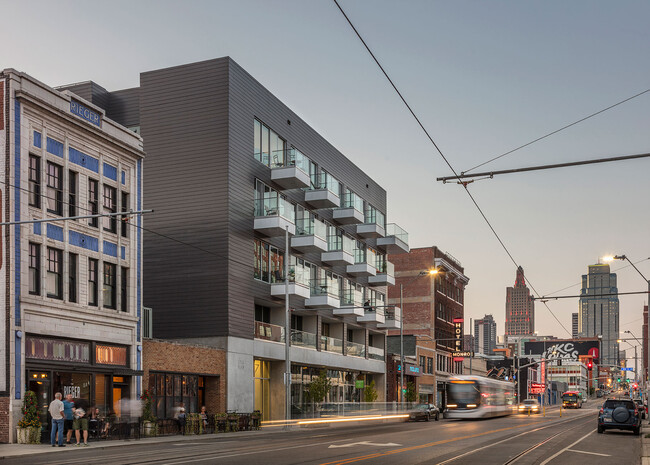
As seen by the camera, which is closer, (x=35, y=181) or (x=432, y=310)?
(x=35, y=181)

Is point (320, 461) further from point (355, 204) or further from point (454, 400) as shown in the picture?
point (355, 204)

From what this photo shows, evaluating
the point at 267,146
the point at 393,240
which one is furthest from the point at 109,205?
the point at 393,240

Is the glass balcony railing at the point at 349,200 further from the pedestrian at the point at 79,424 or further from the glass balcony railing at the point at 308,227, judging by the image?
the pedestrian at the point at 79,424

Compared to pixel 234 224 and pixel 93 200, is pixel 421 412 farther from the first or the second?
pixel 93 200

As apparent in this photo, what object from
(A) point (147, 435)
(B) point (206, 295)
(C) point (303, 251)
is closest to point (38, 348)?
(A) point (147, 435)

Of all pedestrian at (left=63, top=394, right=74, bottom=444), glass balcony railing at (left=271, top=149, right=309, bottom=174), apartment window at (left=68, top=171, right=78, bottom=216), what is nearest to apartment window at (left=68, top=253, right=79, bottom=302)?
apartment window at (left=68, top=171, right=78, bottom=216)

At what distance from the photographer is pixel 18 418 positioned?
29.1 metres

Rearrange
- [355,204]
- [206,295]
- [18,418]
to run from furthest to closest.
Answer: [355,204] < [206,295] < [18,418]

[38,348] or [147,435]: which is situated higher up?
[38,348]

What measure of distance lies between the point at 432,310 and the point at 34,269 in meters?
61.8

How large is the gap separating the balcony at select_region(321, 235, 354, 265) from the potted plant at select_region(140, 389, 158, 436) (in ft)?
78.0

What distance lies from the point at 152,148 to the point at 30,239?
16.6 metres

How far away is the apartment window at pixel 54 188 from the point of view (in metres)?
32.5

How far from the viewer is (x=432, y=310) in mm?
88625
